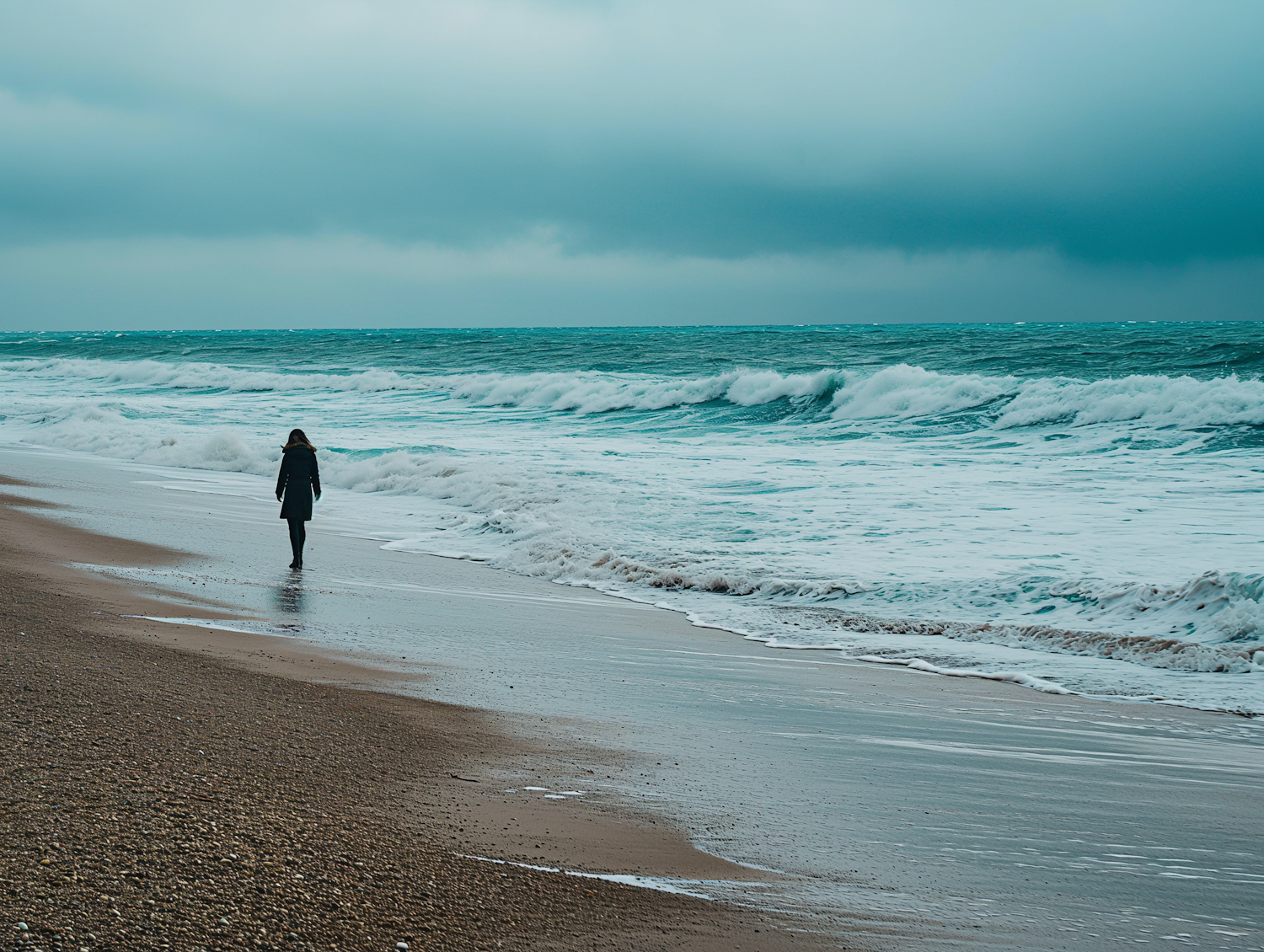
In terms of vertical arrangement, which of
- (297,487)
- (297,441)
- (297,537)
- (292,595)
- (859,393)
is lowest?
(292,595)

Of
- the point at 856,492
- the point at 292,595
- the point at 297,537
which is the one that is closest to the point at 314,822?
the point at 292,595

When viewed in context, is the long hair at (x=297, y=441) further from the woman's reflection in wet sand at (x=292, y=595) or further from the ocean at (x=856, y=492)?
the woman's reflection in wet sand at (x=292, y=595)

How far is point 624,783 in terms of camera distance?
3.95 m

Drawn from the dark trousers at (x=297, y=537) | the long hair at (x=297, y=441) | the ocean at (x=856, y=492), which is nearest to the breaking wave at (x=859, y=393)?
the ocean at (x=856, y=492)

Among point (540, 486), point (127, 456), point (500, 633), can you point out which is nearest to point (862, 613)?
point (500, 633)

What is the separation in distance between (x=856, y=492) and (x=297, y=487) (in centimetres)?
734

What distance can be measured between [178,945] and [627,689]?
3.43 metres

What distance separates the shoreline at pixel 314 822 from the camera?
2408 millimetres

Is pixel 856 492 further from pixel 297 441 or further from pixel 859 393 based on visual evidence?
pixel 859 393

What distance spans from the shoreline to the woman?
13.3ft

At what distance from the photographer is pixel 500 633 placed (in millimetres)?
6848

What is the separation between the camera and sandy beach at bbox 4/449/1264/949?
2.79 m

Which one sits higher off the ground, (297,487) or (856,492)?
(297,487)

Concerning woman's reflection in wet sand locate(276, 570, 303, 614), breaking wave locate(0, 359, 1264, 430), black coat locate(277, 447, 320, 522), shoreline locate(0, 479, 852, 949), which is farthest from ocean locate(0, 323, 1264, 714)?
shoreline locate(0, 479, 852, 949)
